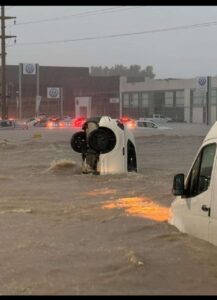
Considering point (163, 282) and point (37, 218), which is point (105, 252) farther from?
point (37, 218)

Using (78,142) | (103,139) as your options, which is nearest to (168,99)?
(78,142)

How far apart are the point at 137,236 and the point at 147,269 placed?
2.25 meters

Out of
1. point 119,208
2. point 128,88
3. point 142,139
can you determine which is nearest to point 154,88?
point 128,88

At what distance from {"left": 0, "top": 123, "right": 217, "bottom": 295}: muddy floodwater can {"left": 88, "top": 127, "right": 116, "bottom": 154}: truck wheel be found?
87cm

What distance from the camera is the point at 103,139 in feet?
59.9

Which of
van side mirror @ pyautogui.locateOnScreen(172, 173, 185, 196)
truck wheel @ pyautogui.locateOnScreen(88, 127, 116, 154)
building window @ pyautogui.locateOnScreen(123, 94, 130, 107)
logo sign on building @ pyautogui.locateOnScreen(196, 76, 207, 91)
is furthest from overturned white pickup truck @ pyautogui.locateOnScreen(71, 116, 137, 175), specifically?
building window @ pyautogui.locateOnScreen(123, 94, 130, 107)

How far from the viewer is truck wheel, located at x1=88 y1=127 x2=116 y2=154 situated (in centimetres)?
1828

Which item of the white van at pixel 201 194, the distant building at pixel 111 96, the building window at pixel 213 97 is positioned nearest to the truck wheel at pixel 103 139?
the white van at pixel 201 194

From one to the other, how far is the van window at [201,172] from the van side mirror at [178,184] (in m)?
0.14

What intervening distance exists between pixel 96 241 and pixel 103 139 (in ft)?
29.3

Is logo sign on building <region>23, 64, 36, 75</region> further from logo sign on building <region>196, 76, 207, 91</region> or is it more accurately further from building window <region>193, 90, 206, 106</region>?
building window <region>193, 90, 206, 106</region>

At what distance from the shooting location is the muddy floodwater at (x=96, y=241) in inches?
272

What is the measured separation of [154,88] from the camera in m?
113

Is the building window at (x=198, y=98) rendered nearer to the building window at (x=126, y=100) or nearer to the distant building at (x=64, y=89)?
the building window at (x=126, y=100)
